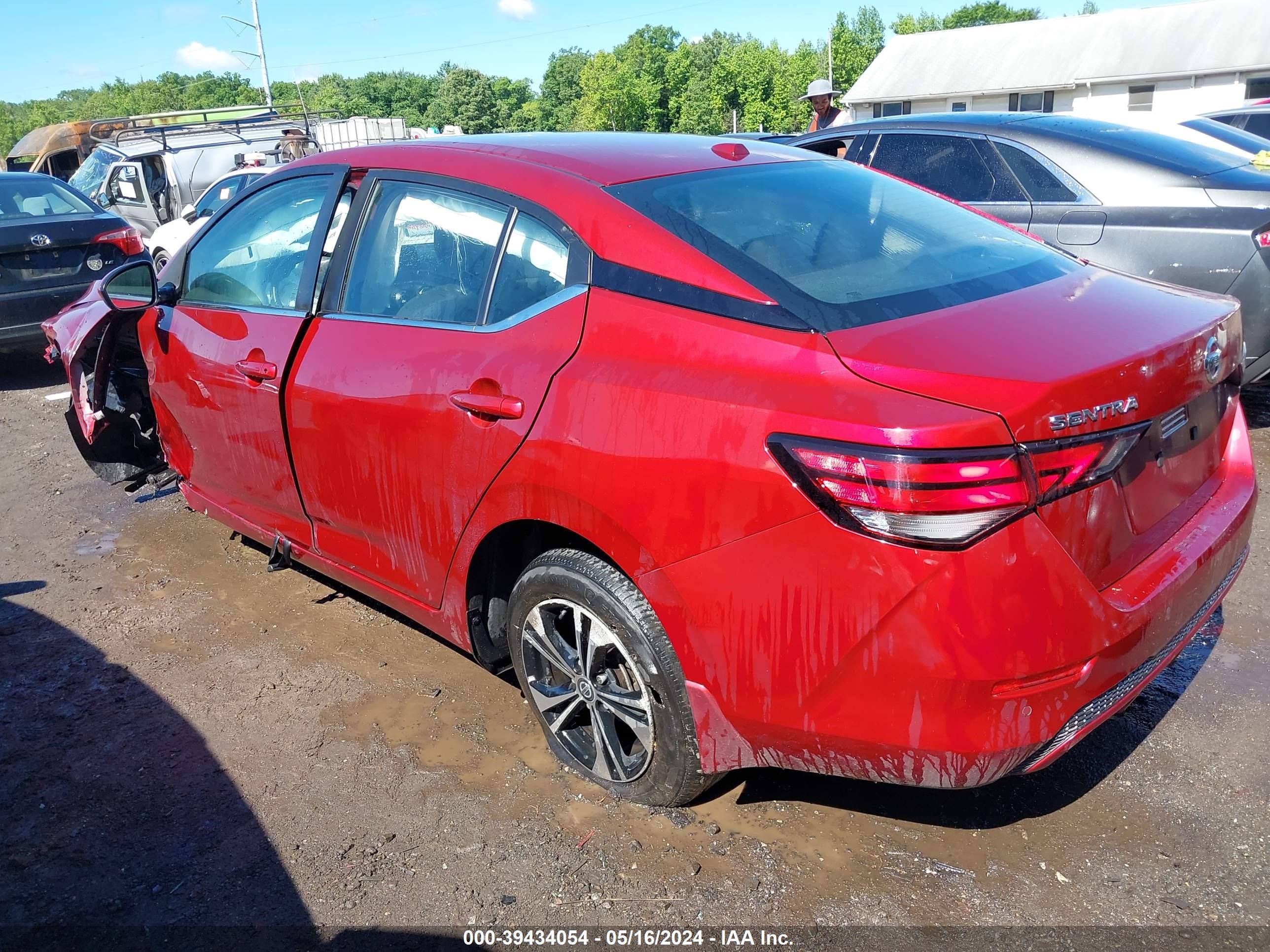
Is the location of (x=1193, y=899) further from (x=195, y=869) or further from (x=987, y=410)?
(x=195, y=869)

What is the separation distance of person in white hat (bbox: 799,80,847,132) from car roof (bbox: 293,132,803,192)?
21.7ft

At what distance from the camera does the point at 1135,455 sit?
2162 millimetres

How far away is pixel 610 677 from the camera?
2.70 m

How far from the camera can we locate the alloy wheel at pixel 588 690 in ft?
8.56

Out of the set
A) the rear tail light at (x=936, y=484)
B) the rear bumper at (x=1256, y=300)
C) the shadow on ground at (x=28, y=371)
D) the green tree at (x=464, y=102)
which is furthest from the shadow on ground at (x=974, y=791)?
the green tree at (x=464, y=102)

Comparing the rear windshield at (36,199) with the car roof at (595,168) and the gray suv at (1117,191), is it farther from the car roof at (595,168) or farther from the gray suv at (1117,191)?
the gray suv at (1117,191)

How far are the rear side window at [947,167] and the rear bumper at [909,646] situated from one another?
3846 millimetres

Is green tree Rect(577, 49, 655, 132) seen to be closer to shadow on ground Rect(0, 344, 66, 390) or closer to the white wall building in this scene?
the white wall building

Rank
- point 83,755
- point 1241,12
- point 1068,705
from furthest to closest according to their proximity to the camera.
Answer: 1. point 1241,12
2. point 83,755
3. point 1068,705

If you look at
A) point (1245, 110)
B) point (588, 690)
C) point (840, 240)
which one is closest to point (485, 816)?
point (588, 690)

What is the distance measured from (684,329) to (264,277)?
2050 mm

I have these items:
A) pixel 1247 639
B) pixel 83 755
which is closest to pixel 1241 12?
pixel 1247 639

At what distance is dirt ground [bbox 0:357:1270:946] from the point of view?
2441 millimetres

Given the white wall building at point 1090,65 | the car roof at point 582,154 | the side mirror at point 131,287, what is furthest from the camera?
the white wall building at point 1090,65
